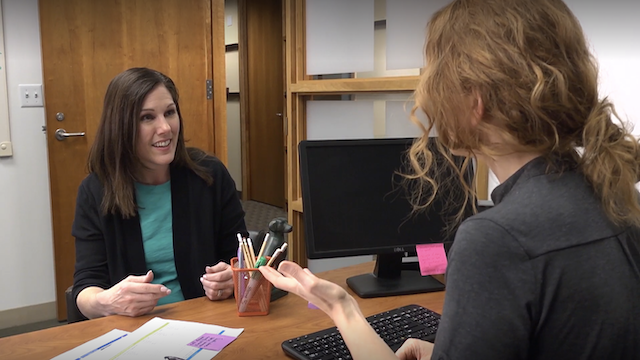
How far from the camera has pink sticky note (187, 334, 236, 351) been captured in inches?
41.2

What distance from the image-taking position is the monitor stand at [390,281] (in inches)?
52.6

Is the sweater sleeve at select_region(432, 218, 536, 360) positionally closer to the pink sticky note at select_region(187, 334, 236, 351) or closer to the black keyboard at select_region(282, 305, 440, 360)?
the black keyboard at select_region(282, 305, 440, 360)

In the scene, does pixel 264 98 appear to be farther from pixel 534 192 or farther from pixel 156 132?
pixel 534 192

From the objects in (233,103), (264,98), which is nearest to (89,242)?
(264,98)

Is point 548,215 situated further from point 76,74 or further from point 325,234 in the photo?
point 76,74

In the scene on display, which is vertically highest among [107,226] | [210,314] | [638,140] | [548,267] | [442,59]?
[442,59]

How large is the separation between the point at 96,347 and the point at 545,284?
0.79m

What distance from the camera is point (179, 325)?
114cm

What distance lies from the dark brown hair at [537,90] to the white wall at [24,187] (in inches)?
100.0

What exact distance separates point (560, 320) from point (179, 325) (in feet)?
2.46

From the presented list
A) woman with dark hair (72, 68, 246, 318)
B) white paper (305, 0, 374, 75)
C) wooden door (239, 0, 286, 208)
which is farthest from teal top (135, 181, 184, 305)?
wooden door (239, 0, 286, 208)

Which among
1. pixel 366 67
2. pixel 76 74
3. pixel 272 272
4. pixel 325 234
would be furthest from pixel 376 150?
pixel 76 74

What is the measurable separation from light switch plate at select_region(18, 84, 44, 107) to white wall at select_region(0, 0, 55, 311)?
0.02 metres

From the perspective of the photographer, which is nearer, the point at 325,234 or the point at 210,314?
the point at 210,314
